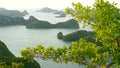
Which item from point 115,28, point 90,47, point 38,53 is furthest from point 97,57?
point 38,53

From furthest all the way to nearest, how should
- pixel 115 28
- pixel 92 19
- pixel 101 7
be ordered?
pixel 92 19
pixel 101 7
pixel 115 28

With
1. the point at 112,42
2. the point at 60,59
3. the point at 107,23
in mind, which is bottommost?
the point at 60,59

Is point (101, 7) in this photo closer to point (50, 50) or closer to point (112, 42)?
point (112, 42)

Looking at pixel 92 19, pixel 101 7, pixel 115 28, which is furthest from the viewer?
pixel 92 19

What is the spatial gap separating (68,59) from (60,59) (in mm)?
618

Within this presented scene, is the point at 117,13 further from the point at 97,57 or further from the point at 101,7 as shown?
the point at 97,57

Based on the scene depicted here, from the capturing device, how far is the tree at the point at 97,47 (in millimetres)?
19391

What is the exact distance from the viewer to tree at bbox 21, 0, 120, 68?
19391 millimetres

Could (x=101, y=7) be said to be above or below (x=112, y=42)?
above

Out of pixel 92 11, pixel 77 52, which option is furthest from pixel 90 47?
pixel 92 11

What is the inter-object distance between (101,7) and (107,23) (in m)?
1.14

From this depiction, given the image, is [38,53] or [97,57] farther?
[38,53]

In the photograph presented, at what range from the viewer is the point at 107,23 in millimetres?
20062

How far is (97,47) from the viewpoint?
68.7 feet
